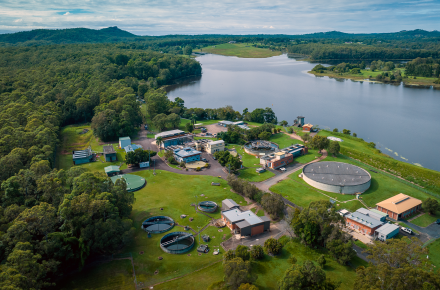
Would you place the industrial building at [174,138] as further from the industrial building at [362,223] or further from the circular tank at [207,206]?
the industrial building at [362,223]

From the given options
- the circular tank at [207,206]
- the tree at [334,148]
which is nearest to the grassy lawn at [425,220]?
the tree at [334,148]

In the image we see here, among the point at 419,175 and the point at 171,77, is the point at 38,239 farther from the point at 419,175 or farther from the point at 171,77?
the point at 171,77

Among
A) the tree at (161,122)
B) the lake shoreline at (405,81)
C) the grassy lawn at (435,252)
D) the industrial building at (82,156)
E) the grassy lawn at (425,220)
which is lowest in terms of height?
the grassy lawn at (435,252)

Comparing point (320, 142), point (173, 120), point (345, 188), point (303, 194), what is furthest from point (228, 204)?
point (173, 120)

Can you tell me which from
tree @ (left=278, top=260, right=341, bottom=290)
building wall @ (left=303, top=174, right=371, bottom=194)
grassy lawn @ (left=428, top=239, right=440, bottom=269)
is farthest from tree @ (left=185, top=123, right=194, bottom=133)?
grassy lawn @ (left=428, top=239, right=440, bottom=269)

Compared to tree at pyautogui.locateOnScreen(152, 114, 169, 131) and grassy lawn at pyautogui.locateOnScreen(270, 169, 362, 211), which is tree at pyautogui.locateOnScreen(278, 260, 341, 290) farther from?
tree at pyautogui.locateOnScreen(152, 114, 169, 131)
